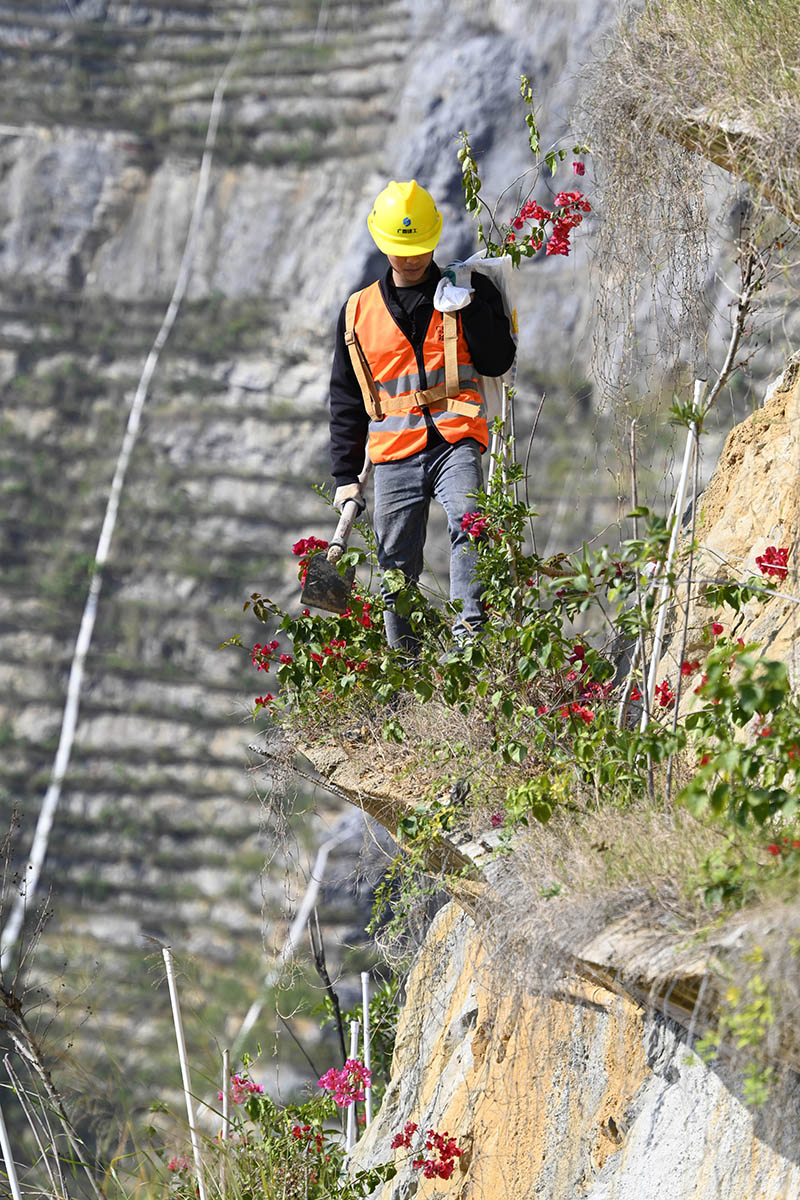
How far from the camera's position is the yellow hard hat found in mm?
3887

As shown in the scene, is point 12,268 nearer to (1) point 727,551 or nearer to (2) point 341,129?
(2) point 341,129

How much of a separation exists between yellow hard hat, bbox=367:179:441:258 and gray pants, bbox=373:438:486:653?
0.56 m

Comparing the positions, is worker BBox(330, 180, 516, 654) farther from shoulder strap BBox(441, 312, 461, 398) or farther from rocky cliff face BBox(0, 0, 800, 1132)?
rocky cliff face BBox(0, 0, 800, 1132)

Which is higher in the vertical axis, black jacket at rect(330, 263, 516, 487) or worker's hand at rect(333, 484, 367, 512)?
black jacket at rect(330, 263, 516, 487)

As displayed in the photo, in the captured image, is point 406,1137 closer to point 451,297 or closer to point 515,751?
point 515,751

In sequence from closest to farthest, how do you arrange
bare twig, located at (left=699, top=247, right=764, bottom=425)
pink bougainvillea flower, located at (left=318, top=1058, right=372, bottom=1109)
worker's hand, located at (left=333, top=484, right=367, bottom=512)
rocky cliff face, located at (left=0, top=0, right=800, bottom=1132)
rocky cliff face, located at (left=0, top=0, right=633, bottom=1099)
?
bare twig, located at (left=699, top=247, right=764, bottom=425) < worker's hand, located at (left=333, top=484, right=367, bottom=512) < pink bougainvillea flower, located at (left=318, top=1058, right=372, bottom=1109) < rocky cliff face, located at (left=0, top=0, right=800, bottom=1132) < rocky cliff face, located at (left=0, top=0, right=633, bottom=1099)

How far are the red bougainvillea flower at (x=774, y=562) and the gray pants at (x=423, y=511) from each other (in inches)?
34.7

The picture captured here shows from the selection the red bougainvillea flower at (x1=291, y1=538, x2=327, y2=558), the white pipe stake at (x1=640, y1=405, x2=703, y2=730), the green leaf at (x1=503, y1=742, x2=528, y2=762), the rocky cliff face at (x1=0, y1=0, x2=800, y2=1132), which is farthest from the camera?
the rocky cliff face at (x1=0, y1=0, x2=800, y2=1132)

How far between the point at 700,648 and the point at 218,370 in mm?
21031

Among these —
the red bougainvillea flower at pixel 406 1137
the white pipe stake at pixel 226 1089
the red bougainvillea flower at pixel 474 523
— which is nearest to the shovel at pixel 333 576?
the red bougainvillea flower at pixel 474 523

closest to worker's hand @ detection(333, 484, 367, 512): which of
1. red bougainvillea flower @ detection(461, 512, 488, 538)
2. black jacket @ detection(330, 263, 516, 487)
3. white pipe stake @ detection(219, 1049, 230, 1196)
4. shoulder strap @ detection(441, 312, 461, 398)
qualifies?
black jacket @ detection(330, 263, 516, 487)

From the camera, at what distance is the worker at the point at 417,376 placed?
12.8 ft

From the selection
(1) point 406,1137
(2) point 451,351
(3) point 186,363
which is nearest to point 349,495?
(2) point 451,351

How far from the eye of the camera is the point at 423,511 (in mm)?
4098
